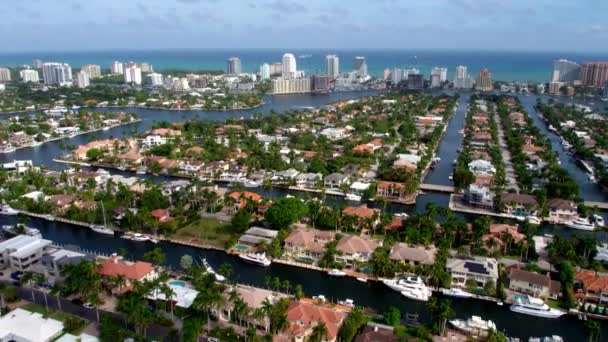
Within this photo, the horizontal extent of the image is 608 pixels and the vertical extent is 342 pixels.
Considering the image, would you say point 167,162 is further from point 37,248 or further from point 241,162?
point 37,248

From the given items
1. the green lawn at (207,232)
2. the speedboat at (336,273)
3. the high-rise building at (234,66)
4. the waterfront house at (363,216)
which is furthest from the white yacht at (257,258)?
the high-rise building at (234,66)

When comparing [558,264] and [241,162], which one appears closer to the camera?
[558,264]

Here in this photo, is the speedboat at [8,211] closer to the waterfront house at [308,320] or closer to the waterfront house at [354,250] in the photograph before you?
the waterfront house at [354,250]

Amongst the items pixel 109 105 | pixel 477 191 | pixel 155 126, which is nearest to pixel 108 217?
pixel 477 191

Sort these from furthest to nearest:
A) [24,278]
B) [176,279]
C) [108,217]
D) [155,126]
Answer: [155,126] → [108,217] → [176,279] → [24,278]

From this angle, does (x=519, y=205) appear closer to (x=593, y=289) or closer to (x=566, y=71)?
(x=593, y=289)

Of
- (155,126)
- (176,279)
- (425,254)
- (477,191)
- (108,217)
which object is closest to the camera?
(176,279)
